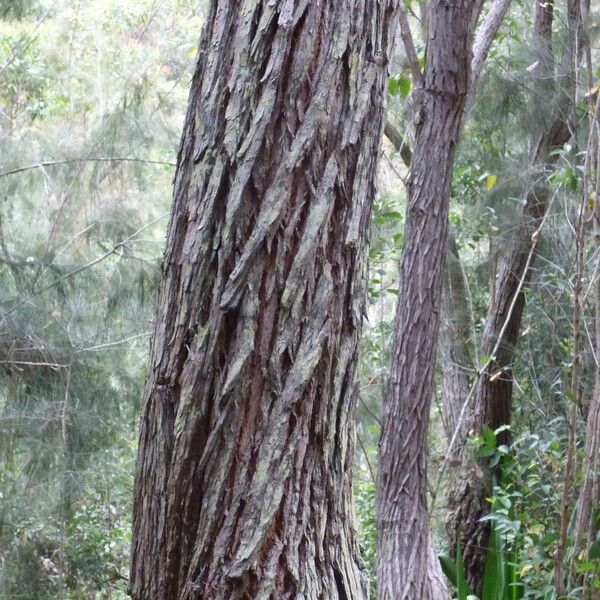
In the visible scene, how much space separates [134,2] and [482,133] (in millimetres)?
4452

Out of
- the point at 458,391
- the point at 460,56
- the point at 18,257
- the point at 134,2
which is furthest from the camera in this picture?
the point at 134,2

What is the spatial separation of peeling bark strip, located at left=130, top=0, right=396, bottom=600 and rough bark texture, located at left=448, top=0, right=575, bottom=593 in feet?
11.0

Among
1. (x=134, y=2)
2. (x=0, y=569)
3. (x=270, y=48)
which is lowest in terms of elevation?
(x=0, y=569)

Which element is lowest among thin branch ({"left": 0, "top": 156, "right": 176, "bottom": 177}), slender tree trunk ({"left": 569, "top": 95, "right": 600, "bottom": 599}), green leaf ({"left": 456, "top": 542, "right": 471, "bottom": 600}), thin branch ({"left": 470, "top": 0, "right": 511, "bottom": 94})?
green leaf ({"left": 456, "top": 542, "right": 471, "bottom": 600})

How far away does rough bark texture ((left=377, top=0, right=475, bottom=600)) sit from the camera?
3.42 m

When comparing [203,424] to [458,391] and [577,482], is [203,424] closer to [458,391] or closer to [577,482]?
[577,482]

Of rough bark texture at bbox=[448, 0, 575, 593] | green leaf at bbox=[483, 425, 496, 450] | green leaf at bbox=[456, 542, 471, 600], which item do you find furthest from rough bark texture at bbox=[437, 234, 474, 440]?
green leaf at bbox=[456, 542, 471, 600]

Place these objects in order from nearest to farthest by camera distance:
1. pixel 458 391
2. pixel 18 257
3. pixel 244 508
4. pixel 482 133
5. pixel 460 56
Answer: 1. pixel 244 508
2. pixel 460 56
3. pixel 18 257
4. pixel 458 391
5. pixel 482 133

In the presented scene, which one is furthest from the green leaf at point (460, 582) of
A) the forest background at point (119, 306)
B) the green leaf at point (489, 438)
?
the green leaf at point (489, 438)

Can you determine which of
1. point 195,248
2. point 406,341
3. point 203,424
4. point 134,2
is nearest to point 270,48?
point 195,248

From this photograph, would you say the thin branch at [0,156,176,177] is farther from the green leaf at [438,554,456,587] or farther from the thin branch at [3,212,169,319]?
the green leaf at [438,554,456,587]

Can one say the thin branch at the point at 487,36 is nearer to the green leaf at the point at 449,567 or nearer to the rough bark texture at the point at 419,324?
the rough bark texture at the point at 419,324

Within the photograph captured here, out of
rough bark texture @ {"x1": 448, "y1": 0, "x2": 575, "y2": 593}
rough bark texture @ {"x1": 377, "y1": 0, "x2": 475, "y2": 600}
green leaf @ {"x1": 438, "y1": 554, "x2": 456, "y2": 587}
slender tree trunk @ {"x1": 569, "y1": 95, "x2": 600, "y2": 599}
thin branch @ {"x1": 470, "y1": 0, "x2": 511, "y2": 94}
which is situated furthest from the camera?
rough bark texture @ {"x1": 448, "y1": 0, "x2": 575, "y2": 593}

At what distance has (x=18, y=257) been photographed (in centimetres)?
391
